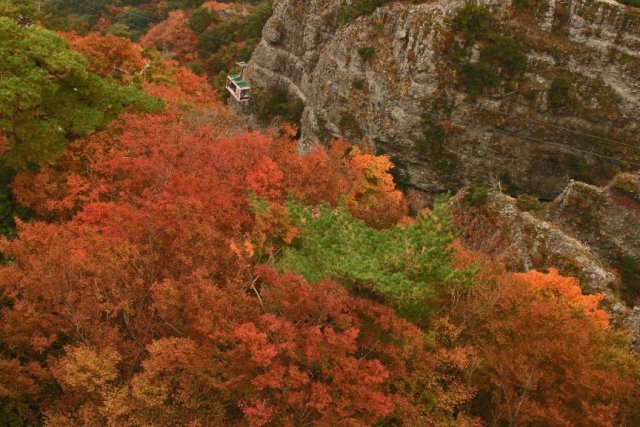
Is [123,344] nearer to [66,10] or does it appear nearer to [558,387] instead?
[558,387]

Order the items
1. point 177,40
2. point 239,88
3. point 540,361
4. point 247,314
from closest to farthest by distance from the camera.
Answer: point 247,314, point 540,361, point 239,88, point 177,40

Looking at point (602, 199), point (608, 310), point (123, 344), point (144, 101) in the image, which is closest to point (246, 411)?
point (123, 344)

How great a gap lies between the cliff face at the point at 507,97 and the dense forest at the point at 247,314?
1668cm

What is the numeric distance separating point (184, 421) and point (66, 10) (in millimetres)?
81513

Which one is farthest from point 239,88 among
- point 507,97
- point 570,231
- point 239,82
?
point 570,231

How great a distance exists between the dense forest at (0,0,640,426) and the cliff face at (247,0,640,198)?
54.7 ft

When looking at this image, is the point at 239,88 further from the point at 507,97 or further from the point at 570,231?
the point at 570,231

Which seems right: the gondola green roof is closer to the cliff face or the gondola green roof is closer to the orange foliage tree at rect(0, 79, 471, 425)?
the cliff face

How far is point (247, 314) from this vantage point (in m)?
15.7

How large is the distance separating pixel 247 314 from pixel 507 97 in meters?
27.9

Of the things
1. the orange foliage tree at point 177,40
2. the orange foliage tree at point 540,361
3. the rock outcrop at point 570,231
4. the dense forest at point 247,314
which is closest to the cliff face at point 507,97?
the rock outcrop at point 570,231

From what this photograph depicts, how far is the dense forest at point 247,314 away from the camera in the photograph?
1465cm

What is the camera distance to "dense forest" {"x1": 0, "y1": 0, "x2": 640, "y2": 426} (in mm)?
14648

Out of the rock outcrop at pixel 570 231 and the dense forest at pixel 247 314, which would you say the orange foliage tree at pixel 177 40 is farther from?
the rock outcrop at pixel 570 231
